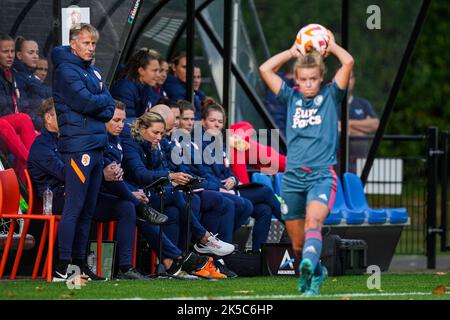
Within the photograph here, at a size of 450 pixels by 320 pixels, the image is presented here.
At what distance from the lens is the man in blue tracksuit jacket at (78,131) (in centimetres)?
1311

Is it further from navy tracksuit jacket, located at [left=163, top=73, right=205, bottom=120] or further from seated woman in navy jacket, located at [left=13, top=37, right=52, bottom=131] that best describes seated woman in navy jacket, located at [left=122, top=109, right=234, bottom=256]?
navy tracksuit jacket, located at [left=163, top=73, right=205, bottom=120]

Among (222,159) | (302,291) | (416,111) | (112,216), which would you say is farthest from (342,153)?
(416,111)

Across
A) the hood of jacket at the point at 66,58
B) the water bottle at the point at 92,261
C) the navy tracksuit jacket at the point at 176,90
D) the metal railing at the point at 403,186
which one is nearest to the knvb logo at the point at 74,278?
the water bottle at the point at 92,261

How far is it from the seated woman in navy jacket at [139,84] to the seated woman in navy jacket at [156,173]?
0.91 meters

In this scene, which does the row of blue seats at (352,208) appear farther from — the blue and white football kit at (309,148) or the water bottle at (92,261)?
the blue and white football kit at (309,148)

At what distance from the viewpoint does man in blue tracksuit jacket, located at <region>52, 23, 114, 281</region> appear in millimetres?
13109

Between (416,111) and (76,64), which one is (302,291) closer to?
(76,64)

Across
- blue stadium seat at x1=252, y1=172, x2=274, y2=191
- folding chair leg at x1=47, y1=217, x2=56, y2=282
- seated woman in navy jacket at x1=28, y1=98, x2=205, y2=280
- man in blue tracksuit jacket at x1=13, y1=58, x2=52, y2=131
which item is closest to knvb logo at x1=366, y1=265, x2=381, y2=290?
blue stadium seat at x1=252, y1=172, x2=274, y2=191

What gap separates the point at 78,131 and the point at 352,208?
4.94 metres

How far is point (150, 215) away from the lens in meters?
13.6

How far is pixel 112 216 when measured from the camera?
13.8m

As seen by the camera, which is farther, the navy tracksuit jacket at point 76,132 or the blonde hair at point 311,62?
the navy tracksuit jacket at point 76,132

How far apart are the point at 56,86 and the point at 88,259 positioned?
1.71m
